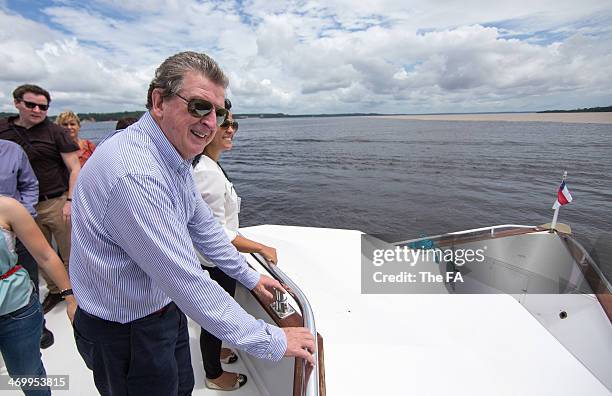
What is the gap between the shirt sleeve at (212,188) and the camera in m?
1.65

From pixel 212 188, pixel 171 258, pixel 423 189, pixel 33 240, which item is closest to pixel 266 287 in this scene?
pixel 212 188

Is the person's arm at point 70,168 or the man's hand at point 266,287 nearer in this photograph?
the man's hand at point 266,287

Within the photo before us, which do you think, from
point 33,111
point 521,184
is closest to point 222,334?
point 33,111

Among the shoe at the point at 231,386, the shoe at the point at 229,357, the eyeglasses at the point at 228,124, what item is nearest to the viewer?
the eyeglasses at the point at 228,124

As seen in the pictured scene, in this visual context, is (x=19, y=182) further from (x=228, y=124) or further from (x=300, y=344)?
(x=300, y=344)

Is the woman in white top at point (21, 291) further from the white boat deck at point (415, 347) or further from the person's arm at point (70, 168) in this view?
the person's arm at point (70, 168)

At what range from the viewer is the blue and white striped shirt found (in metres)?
0.88

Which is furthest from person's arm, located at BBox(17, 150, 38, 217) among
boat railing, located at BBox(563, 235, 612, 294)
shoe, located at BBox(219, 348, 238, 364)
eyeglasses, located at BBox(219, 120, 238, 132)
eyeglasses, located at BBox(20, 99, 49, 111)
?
boat railing, located at BBox(563, 235, 612, 294)

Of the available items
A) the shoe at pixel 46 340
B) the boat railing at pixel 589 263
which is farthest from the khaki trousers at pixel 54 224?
the boat railing at pixel 589 263

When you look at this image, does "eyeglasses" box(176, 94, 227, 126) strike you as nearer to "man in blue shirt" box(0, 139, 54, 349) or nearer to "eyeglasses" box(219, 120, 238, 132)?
"eyeglasses" box(219, 120, 238, 132)

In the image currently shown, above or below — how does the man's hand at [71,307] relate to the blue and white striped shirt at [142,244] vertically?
below

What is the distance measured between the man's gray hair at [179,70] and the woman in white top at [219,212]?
545 millimetres

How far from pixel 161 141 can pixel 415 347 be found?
2.44 m

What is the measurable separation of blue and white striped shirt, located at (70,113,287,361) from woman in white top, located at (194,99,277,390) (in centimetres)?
54
